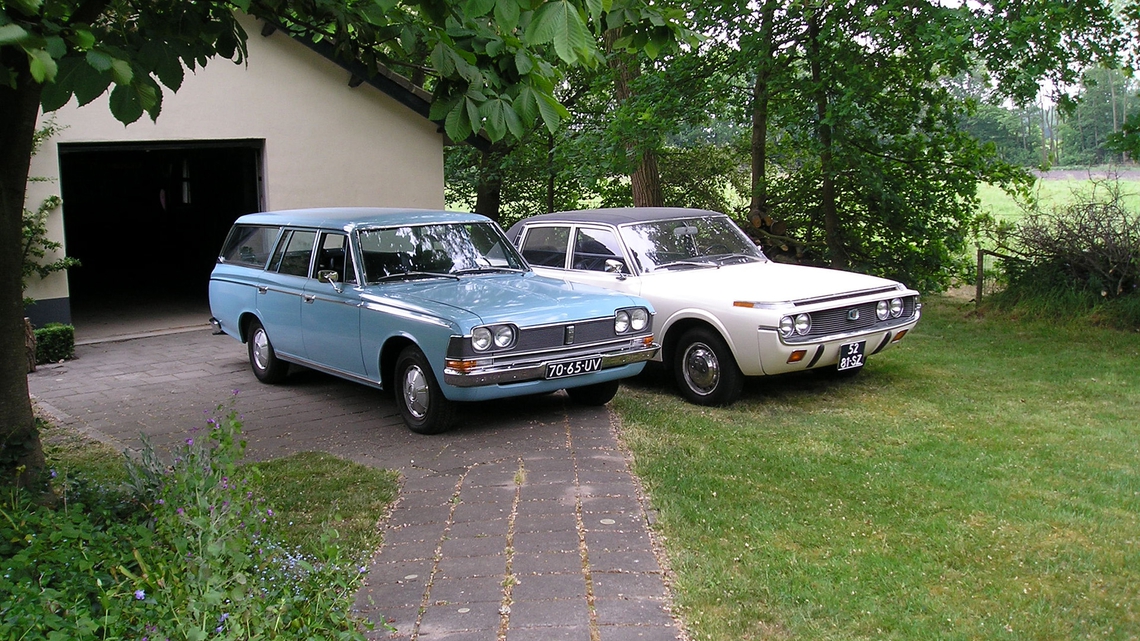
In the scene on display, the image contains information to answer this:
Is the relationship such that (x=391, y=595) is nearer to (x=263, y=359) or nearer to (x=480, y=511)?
(x=480, y=511)

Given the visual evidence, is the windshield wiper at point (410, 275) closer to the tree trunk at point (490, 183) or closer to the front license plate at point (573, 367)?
the front license plate at point (573, 367)

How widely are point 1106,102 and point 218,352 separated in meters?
13.5

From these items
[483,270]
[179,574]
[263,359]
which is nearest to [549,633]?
[179,574]

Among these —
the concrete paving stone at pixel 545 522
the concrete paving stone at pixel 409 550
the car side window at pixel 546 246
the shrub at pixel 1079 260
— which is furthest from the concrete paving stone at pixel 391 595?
the shrub at pixel 1079 260

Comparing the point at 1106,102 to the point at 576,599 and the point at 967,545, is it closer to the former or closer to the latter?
the point at 967,545

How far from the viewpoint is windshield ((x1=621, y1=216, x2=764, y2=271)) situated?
384 inches

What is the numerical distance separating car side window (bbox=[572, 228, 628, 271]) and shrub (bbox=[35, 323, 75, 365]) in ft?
20.0

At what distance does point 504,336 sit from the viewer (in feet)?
24.9

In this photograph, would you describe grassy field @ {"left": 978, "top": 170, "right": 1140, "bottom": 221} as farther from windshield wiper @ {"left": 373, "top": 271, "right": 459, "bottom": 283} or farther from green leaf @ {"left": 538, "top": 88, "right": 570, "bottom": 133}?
green leaf @ {"left": 538, "top": 88, "right": 570, "bottom": 133}

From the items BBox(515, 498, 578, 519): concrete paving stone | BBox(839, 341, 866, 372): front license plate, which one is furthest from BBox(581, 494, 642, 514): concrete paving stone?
BBox(839, 341, 866, 372): front license plate

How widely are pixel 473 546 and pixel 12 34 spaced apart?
3193 mm

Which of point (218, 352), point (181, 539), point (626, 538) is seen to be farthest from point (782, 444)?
point (218, 352)

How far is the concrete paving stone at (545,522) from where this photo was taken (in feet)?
18.5

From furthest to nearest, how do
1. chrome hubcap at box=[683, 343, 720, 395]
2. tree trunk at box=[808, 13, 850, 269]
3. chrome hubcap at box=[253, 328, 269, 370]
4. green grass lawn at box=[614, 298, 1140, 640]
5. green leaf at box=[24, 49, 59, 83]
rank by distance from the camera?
tree trunk at box=[808, 13, 850, 269] < chrome hubcap at box=[253, 328, 269, 370] < chrome hubcap at box=[683, 343, 720, 395] < green grass lawn at box=[614, 298, 1140, 640] < green leaf at box=[24, 49, 59, 83]
